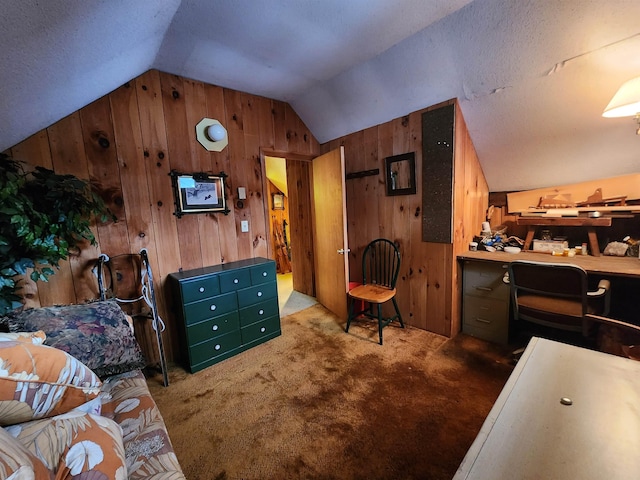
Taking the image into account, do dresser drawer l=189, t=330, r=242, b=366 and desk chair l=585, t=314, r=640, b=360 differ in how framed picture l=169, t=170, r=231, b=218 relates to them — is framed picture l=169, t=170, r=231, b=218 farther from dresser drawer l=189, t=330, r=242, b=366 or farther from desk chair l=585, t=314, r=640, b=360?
desk chair l=585, t=314, r=640, b=360

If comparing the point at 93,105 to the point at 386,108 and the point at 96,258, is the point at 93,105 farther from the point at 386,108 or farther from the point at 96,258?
the point at 386,108

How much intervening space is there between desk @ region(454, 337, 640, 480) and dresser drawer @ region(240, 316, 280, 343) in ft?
6.88

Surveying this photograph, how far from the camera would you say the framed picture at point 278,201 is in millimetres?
5641

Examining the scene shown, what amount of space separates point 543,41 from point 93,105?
3080 millimetres

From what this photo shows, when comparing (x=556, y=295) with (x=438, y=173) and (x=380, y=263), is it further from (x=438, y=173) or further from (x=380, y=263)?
(x=380, y=263)

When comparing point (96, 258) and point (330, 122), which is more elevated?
point (330, 122)

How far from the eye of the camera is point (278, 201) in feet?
18.6

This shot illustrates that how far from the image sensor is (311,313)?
3.32m

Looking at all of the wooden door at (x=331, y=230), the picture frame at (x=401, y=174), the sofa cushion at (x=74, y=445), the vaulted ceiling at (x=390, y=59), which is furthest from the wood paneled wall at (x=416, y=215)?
the sofa cushion at (x=74, y=445)

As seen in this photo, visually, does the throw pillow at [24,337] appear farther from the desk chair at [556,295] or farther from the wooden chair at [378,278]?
the desk chair at [556,295]

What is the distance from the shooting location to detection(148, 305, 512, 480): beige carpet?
1.40m

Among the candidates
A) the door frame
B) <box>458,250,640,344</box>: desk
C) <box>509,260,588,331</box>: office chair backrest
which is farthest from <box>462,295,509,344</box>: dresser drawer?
the door frame

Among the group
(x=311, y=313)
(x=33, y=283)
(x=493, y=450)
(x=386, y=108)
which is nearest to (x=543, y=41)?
(x=386, y=108)

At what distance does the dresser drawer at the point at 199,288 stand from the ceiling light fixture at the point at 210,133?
4.01ft
